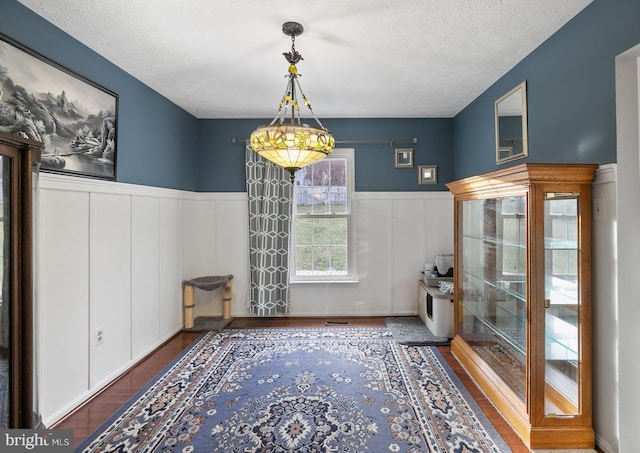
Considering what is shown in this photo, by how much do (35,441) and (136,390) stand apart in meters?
1.00

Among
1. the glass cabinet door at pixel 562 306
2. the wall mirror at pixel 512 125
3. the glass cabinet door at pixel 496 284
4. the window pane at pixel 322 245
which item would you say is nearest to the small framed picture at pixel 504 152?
the wall mirror at pixel 512 125

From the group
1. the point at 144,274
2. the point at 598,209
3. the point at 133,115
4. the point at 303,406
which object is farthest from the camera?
the point at 144,274

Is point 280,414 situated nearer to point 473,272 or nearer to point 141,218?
point 473,272

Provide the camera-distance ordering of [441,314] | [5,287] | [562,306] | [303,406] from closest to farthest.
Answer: [5,287] < [562,306] < [303,406] < [441,314]

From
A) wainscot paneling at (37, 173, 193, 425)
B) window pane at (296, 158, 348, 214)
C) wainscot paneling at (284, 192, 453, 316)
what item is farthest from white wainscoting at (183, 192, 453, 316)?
wainscot paneling at (37, 173, 193, 425)

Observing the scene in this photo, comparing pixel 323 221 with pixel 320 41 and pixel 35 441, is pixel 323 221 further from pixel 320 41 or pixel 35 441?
pixel 35 441

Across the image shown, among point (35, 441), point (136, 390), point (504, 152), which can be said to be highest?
point (504, 152)

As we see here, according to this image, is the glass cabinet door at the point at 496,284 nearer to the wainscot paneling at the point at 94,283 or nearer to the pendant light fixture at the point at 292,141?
the pendant light fixture at the point at 292,141

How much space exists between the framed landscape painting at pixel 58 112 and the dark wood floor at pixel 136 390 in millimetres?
1654

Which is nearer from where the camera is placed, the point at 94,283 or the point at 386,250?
the point at 94,283

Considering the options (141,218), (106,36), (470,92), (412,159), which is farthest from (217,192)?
(470,92)

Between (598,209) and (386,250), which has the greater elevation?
(598,209)

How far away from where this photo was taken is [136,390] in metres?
2.51

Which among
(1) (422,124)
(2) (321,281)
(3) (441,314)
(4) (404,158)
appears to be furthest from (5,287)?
(1) (422,124)
